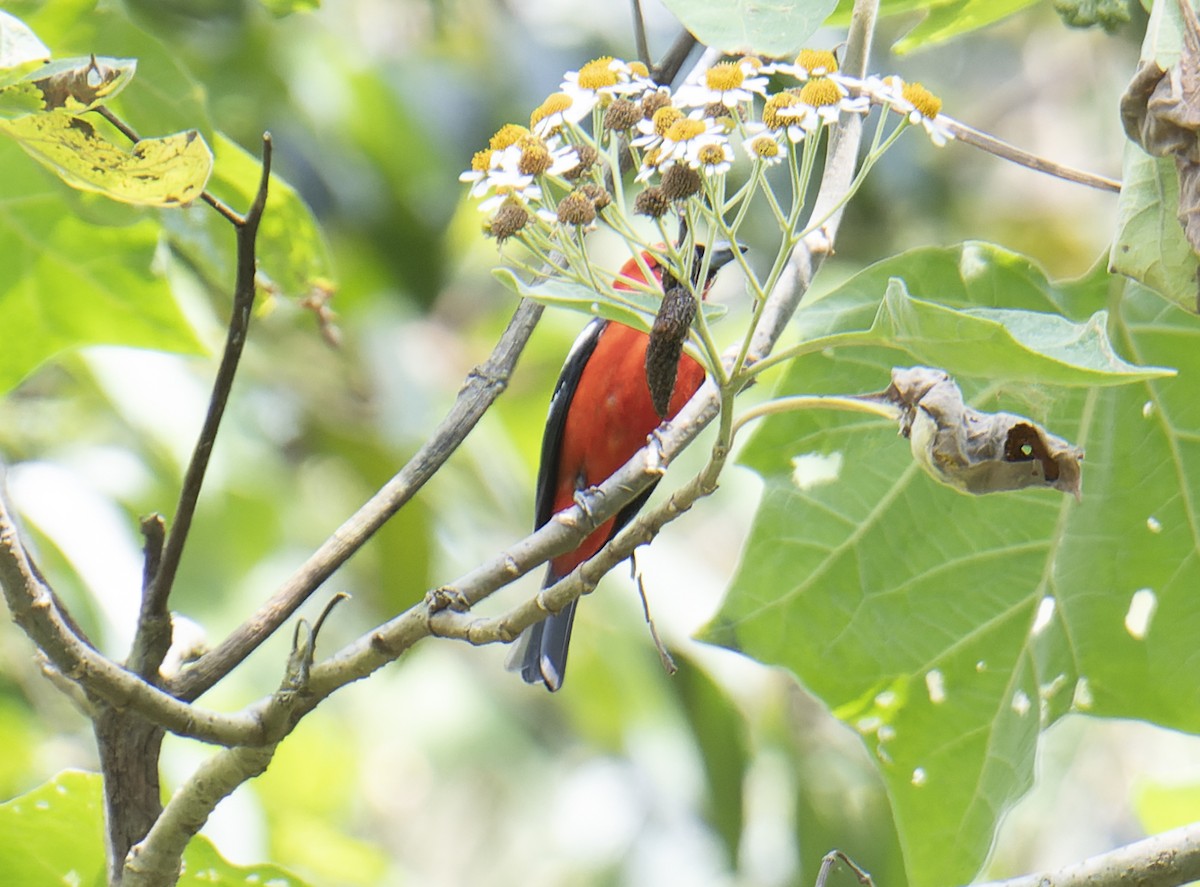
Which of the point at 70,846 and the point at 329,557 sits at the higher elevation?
the point at 329,557

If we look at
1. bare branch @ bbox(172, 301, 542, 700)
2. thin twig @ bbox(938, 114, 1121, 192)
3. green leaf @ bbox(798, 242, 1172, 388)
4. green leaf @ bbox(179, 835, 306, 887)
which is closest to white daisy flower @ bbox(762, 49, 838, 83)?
green leaf @ bbox(798, 242, 1172, 388)

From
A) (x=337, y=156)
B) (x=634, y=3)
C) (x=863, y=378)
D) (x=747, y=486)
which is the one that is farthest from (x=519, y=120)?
(x=863, y=378)

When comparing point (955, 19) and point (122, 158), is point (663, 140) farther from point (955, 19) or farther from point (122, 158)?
point (955, 19)

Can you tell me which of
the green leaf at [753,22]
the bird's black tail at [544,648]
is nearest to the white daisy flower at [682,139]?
the green leaf at [753,22]

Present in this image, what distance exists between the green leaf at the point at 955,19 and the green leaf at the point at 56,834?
1695 millimetres

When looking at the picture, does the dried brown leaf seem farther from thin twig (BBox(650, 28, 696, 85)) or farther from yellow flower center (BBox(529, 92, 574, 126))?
thin twig (BBox(650, 28, 696, 85))

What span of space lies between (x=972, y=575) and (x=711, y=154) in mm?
1112

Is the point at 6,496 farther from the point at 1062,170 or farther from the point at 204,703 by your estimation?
the point at 204,703

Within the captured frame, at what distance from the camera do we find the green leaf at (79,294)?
2359 millimetres

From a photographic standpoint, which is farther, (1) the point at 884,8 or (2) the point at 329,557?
(1) the point at 884,8

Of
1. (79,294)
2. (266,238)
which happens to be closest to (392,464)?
(79,294)

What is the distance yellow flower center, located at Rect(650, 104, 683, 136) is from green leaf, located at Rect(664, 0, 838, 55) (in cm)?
19

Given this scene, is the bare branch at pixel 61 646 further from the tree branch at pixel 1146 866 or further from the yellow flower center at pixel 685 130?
the tree branch at pixel 1146 866

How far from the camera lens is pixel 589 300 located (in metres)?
1.41
